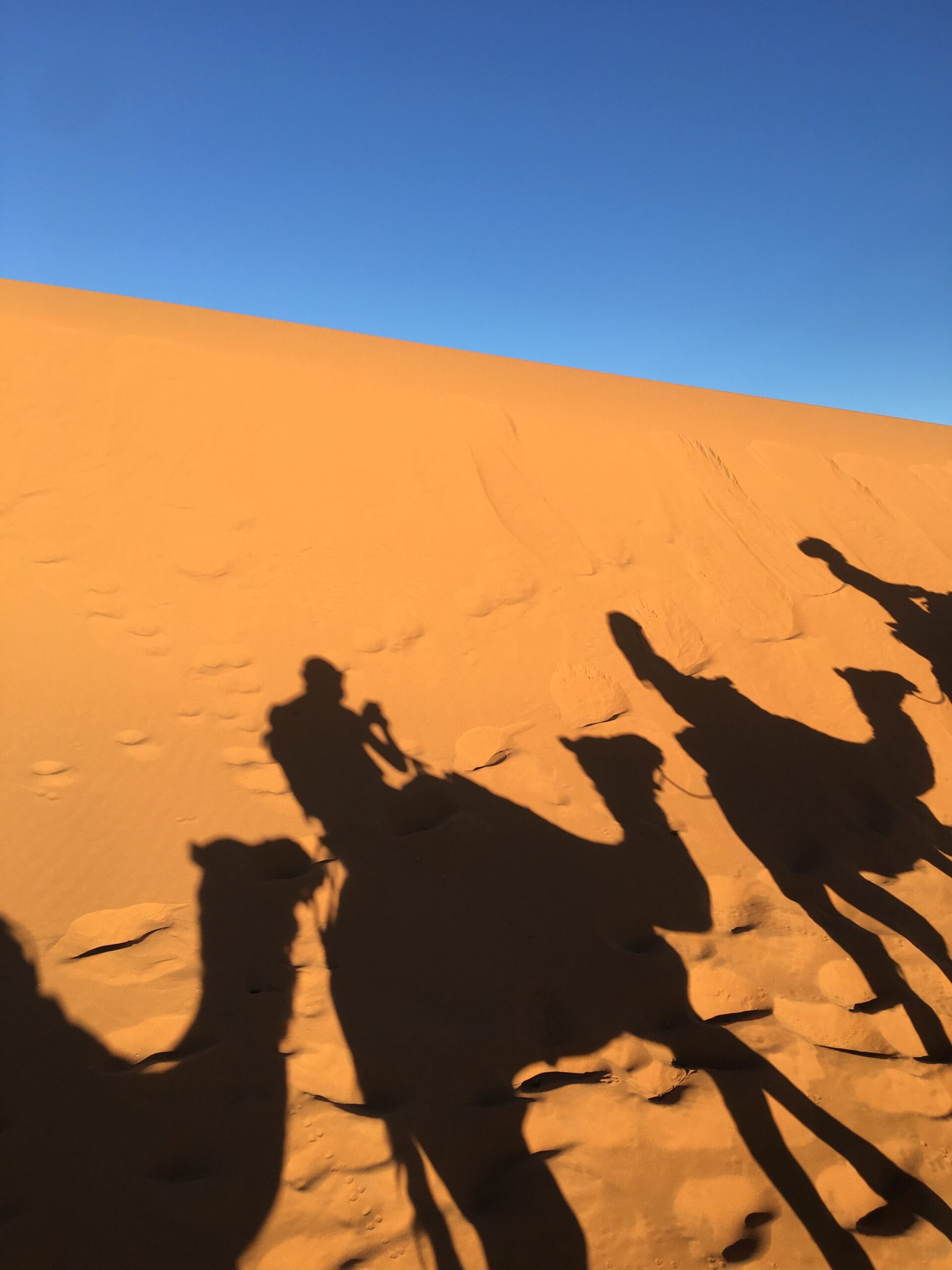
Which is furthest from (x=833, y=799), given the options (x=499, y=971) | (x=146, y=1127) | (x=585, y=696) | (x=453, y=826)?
(x=146, y=1127)

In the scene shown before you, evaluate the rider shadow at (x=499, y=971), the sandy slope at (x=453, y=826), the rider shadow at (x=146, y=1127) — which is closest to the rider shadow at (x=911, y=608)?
the sandy slope at (x=453, y=826)

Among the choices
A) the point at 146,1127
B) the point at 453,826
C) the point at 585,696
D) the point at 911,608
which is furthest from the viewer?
the point at 911,608

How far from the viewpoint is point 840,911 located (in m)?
3.25

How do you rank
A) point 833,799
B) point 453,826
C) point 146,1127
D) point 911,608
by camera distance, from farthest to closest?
point 911,608, point 833,799, point 453,826, point 146,1127

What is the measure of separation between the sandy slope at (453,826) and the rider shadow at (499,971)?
15 millimetres

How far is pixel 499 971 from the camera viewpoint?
2.81 m

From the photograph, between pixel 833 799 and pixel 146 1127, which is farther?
pixel 833 799

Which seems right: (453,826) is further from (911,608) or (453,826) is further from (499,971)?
(911,608)

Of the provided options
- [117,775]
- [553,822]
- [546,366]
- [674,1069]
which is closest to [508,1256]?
[674,1069]

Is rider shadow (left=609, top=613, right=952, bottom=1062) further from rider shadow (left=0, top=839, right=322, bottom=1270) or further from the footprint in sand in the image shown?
rider shadow (left=0, top=839, right=322, bottom=1270)

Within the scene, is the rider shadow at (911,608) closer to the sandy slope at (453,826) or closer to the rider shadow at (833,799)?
the sandy slope at (453,826)

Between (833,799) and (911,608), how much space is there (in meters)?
2.39

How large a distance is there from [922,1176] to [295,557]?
442 cm

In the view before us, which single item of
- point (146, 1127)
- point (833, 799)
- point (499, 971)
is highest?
point (146, 1127)
